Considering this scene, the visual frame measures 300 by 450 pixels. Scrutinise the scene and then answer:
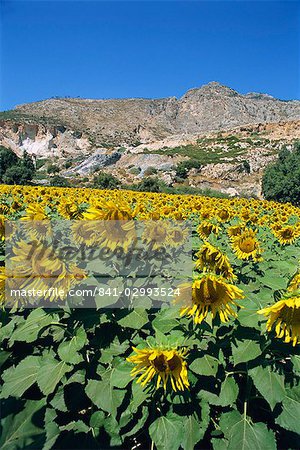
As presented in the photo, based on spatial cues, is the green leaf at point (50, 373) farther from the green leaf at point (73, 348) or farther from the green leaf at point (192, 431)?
Answer: the green leaf at point (192, 431)

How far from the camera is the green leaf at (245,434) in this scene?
2.12 metres

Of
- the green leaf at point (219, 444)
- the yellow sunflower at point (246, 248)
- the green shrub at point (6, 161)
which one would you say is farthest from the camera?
the green shrub at point (6, 161)

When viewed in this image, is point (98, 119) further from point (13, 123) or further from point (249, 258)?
point (249, 258)

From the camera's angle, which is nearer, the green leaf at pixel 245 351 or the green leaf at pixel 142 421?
the green leaf at pixel 245 351

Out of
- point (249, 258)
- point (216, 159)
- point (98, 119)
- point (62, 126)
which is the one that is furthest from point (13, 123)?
point (249, 258)

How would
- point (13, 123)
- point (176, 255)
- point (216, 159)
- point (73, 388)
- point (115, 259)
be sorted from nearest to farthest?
point (115, 259)
point (73, 388)
point (176, 255)
point (216, 159)
point (13, 123)

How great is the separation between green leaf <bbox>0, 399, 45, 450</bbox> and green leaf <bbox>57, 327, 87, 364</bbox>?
639 millimetres

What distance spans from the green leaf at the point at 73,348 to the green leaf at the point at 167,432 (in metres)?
0.69

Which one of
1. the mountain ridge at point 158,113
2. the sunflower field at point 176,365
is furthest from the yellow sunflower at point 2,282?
the mountain ridge at point 158,113

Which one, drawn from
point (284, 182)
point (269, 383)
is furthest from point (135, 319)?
point (284, 182)

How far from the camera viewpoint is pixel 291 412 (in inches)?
85.2

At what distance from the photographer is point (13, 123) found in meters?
108

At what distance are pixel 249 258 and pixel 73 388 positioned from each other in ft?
12.6

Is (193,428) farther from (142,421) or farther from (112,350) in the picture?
(112,350)
